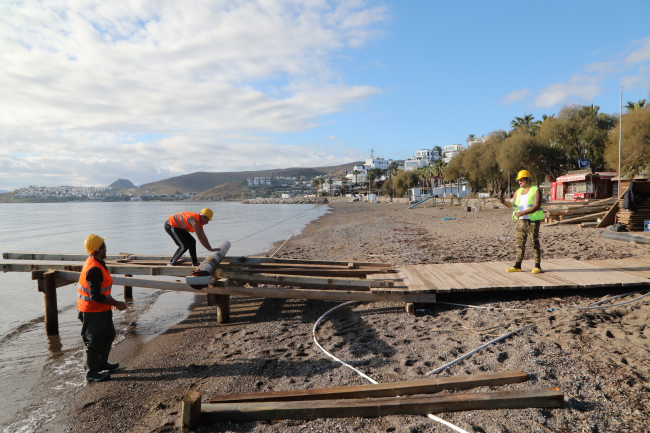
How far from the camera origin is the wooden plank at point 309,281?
6.46 m

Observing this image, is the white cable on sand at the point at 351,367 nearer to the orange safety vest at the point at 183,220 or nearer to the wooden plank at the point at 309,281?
the wooden plank at the point at 309,281

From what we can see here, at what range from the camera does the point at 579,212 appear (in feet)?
61.4

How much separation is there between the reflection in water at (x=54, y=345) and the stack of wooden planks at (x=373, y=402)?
459 cm

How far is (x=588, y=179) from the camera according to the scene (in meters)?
31.3

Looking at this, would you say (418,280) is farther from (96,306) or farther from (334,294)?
(96,306)

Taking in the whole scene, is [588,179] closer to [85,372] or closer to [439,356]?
[439,356]

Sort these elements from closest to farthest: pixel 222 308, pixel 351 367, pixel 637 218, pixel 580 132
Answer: pixel 351 367 → pixel 222 308 → pixel 637 218 → pixel 580 132

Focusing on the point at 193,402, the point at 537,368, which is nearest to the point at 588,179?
the point at 537,368

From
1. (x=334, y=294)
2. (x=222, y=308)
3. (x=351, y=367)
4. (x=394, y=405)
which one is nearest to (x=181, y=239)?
(x=222, y=308)

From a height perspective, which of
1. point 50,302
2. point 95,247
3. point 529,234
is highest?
point 95,247

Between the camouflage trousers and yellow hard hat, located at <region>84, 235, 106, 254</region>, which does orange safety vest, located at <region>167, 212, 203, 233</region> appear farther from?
the camouflage trousers

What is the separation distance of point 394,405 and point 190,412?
1.81 metres

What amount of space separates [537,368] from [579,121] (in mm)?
43537

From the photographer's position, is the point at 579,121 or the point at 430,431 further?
the point at 579,121
